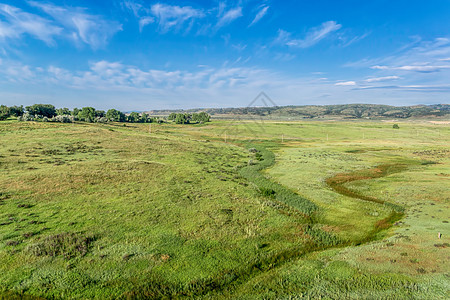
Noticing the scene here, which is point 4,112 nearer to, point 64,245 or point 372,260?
point 64,245

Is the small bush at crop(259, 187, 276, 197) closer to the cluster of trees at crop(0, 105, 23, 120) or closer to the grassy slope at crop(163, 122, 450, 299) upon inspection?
the grassy slope at crop(163, 122, 450, 299)

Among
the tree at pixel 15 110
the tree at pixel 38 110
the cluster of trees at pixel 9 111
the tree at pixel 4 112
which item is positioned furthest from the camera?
the tree at pixel 38 110

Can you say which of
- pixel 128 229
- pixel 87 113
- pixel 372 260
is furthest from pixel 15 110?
pixel 372 260

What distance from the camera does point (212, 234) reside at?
2444 cm

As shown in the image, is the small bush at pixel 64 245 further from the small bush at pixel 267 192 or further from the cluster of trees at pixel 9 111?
the cluster of trees at pixel 9 111

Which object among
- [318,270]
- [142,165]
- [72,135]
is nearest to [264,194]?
[318,270]

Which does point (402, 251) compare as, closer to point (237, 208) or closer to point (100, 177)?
point (237, 208)

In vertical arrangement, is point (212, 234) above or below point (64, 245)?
below

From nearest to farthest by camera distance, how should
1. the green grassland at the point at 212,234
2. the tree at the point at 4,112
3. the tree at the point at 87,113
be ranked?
the green grassland at the point at 212,234, the tree at the point at 4,112, the tree at the point at 87,113

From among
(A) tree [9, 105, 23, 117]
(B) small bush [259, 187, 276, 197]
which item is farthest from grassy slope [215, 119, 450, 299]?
(A) tree [9, 105, 23, 117]

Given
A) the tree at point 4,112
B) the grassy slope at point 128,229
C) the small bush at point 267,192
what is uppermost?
the tree at point 4,112

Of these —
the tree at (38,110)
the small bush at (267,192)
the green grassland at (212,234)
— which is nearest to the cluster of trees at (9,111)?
the tree at (38,110)

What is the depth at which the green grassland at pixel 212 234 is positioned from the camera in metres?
17.1

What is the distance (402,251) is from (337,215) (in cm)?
1070
